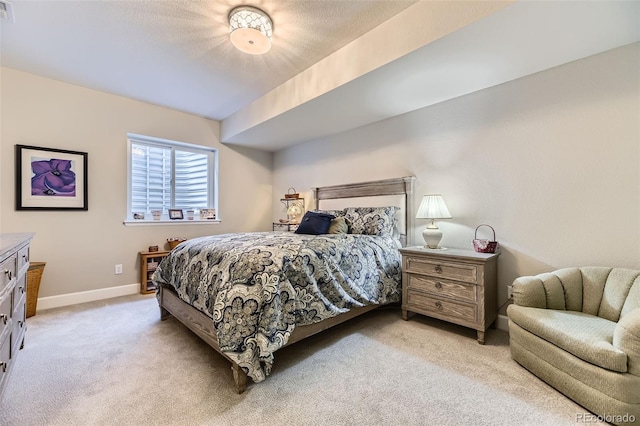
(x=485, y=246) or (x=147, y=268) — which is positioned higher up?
(x=485, y=246)

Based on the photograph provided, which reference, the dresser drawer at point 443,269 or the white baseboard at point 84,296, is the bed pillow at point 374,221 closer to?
the dresser drawer at point 443,269

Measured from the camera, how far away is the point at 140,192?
3.71 meters

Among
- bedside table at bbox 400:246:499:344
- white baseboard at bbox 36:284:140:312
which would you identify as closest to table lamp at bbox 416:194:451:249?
bedside table at bbox 400:246:499:344

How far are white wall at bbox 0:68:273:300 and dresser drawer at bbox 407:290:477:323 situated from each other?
3.21m

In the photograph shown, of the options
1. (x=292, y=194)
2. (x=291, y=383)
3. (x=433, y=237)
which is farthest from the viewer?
(x=292, y=194)

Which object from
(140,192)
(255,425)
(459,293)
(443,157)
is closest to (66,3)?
(140,192)

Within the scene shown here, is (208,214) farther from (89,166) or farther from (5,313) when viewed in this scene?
(5,313)

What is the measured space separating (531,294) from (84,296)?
4439 mm

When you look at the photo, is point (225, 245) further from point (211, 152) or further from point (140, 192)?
point (211, 152)

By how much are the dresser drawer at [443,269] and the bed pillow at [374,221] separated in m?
0.48

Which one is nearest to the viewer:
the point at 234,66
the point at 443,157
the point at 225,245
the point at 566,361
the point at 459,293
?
the point at 566,361

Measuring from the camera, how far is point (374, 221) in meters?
3.03

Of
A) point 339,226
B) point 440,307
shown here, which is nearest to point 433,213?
point 440,307

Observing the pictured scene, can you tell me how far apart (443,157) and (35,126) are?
4.37 m
